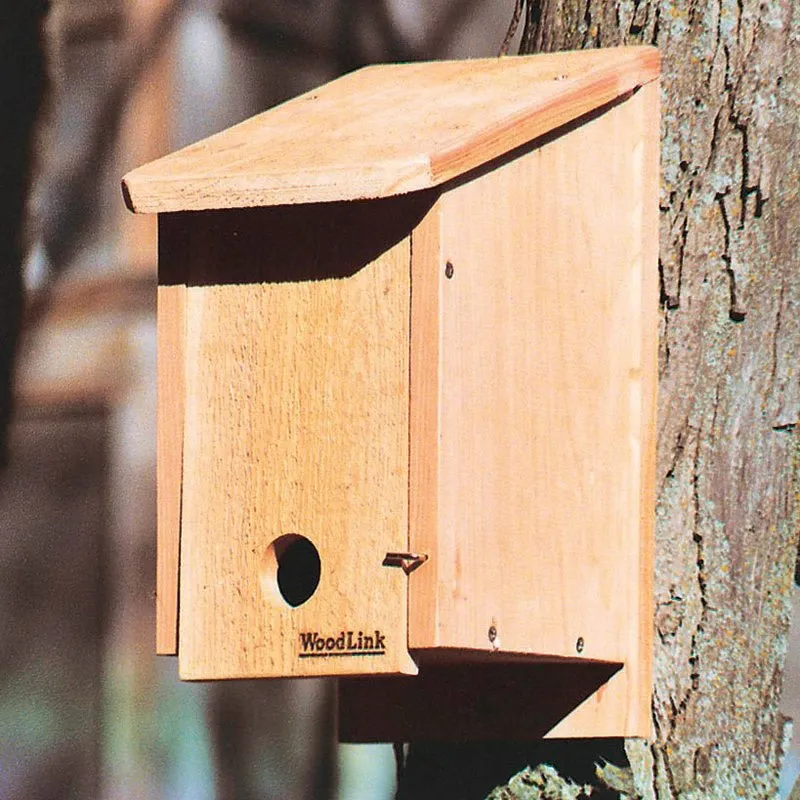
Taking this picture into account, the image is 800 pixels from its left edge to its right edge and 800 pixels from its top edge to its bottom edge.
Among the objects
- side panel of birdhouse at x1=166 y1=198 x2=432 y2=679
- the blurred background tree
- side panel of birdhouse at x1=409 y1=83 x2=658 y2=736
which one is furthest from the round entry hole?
the blurred background tree

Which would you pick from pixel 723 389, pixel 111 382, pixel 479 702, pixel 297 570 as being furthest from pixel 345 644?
pixel 111 382

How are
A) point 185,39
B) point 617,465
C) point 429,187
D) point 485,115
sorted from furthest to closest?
point 185,39 < point 617,465 < point 485,115 < point 429,187

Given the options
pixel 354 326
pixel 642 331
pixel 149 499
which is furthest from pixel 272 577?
pixel 149 499

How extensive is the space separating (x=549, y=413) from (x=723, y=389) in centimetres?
32

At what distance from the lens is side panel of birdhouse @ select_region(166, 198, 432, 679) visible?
1991mm

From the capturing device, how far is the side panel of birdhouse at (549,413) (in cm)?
200

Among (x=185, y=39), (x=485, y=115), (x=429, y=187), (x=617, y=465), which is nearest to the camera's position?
(x=429, y=187)

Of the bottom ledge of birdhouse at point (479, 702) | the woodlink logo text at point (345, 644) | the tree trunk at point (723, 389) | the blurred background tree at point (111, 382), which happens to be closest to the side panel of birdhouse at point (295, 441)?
the woodlink logo text at point (345, 644)

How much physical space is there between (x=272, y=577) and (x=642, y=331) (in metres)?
0.61

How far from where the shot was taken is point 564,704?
7.89 feet

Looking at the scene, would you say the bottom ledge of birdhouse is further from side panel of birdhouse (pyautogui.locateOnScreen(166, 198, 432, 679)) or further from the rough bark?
side panel of birdhouse (pyautogui.locateOnScreen(166, 198, 432, 679))

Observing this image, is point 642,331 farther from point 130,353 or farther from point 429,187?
point 130,353

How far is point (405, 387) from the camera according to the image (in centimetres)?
200

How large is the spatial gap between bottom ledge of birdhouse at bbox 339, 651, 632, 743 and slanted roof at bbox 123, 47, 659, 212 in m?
0.62
